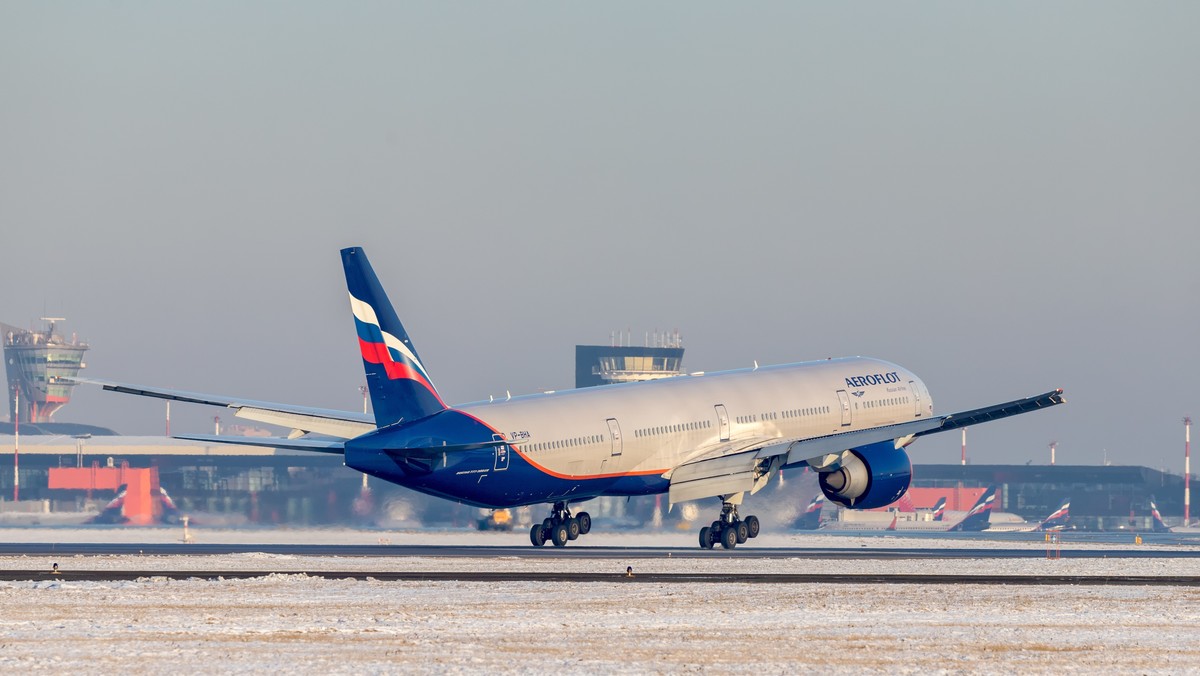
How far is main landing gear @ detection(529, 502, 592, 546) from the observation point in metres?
53.2

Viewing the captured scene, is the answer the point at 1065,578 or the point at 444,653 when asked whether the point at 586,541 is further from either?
the point at 444,653

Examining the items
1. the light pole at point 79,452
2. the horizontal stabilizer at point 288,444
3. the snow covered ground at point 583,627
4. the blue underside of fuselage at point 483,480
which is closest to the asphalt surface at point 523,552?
the blue underside of fuselage at point 483,480

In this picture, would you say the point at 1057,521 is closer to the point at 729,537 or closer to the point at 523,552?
the point at 729,537

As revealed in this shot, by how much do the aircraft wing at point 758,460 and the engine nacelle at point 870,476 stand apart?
0.46 m

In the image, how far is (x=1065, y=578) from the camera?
117 ft

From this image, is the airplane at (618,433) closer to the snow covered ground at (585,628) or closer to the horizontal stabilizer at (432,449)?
the horizontal stabilizer at (432,449)

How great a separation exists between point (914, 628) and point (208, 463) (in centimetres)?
9509

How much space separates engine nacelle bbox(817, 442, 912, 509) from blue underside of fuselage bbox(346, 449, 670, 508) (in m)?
7.17

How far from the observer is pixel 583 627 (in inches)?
969

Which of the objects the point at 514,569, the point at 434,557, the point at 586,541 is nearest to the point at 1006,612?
the point at 514,569

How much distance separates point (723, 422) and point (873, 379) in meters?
7.63

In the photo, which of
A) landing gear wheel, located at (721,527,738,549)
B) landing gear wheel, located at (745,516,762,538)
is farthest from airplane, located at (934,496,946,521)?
landing gear wheel, located at (721,527,738,549)

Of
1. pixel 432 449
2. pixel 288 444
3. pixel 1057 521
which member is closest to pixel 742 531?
pixel 432 449

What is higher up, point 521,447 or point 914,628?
point 521,447
